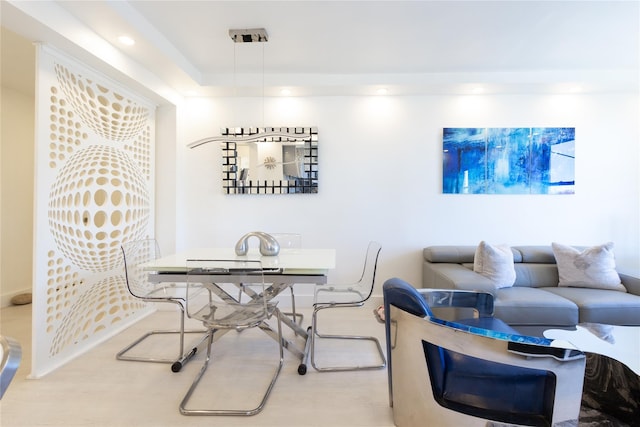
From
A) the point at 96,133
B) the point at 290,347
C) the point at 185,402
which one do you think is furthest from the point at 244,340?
the point at 96,133

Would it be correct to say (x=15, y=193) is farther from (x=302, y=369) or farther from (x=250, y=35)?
(x=302, y=369)

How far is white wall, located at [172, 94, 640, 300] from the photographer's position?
361 centimetres

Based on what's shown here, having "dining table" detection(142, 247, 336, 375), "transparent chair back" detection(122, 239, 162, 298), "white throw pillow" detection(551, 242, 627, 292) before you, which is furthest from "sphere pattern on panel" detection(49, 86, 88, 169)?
"white throw pillow" detection(551, 242, 627, 292)

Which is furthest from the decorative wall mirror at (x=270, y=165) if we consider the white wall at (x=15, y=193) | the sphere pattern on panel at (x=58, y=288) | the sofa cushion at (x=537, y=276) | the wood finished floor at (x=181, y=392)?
the white wall at (x=15, y=193)

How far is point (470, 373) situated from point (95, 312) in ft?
10.0

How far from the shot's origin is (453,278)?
2758mm

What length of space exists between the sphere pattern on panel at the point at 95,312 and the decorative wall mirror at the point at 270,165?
155 cm

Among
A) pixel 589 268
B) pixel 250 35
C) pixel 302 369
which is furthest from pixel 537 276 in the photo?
pixel 250 35

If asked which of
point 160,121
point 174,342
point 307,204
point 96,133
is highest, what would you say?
point 160,121

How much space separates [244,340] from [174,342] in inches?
25.0

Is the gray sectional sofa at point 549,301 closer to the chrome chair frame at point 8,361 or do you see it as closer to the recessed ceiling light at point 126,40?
the chrome chair frame at point 8,361

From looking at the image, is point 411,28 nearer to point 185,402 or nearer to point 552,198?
point 552,198

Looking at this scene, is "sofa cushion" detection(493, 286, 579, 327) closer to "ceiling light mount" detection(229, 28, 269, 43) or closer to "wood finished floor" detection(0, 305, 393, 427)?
"wood finished floor" detection(0, 305, 393, 427)

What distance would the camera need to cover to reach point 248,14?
7.91 feet
